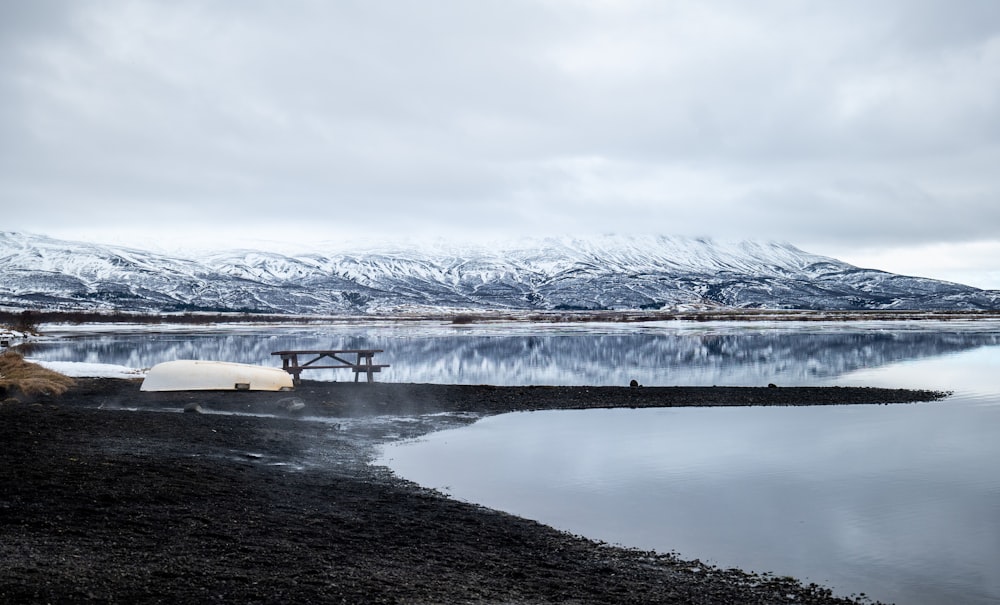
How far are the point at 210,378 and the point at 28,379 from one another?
5321mm

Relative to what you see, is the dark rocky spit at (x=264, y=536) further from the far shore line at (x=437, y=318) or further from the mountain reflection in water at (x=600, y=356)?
the far shore line at (x=437, y=318)

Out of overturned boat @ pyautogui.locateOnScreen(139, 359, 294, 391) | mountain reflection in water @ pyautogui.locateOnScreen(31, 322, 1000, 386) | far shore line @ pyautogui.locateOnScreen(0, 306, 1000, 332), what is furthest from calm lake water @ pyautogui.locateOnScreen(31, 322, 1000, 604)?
far shore line @ pyautogui.locateOnScreen(0, 306, 1000, 332)

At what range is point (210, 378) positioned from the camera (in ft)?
90.1

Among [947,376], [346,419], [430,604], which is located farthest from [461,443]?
[947,376]

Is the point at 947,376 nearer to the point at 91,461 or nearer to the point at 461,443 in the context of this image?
the point at 461,443

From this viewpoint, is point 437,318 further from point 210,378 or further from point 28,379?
point 28,379

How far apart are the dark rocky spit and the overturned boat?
8.13 metres

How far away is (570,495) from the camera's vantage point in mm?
14008

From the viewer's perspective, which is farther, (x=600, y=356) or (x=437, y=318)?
(x=437, y=318)

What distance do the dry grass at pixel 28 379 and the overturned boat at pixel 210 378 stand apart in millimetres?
2586

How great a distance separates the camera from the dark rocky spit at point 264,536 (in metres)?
7.88

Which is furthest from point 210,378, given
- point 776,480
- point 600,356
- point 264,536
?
point 600,356

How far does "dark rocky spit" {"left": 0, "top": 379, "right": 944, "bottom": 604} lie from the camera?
7.88 m

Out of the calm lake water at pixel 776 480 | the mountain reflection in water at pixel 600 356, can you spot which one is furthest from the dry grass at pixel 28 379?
the calm lake water at pixel 776 480
